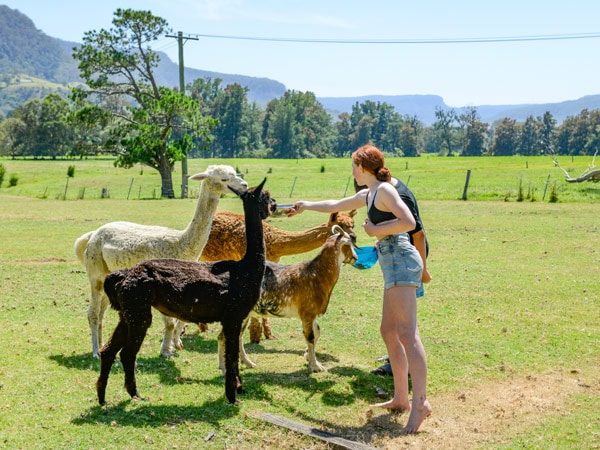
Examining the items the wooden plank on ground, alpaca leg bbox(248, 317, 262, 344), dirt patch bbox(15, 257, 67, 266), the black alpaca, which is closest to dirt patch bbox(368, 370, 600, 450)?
the wooden plank on ground

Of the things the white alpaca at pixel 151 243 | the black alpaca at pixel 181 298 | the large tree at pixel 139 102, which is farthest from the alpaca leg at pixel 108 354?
the large tree at pixel 139 102

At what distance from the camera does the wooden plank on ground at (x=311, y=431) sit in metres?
5.45

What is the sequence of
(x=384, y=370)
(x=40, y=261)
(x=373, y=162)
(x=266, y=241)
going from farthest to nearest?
(x=40, y=261) < (x=266, y=241) < (x=384, y=370) < (x=373, y=162)

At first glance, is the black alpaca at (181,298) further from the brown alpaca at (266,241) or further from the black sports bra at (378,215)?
the brown alpaca at (266,241)

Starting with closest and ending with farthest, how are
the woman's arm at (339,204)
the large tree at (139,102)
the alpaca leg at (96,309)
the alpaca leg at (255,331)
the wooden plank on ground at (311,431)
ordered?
the wooden plank on ground at (311,431), the woman's arm at (339,204), the alpaca leg at (96,309), the alpaca leg at (255,331), the large tree at (139,102)

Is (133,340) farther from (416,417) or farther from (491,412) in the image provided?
(491,412)

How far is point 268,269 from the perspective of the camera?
7703 mm

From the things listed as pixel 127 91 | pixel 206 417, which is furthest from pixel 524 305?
pixel 127 91

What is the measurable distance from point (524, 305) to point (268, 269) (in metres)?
6.05

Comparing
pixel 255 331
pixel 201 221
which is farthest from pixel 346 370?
pixel 201 221

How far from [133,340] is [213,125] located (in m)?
37.1

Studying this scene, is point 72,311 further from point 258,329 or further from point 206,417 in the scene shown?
point 206,417

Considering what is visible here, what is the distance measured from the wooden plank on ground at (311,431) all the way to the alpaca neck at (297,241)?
3.54 meters

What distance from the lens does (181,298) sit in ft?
20.7
